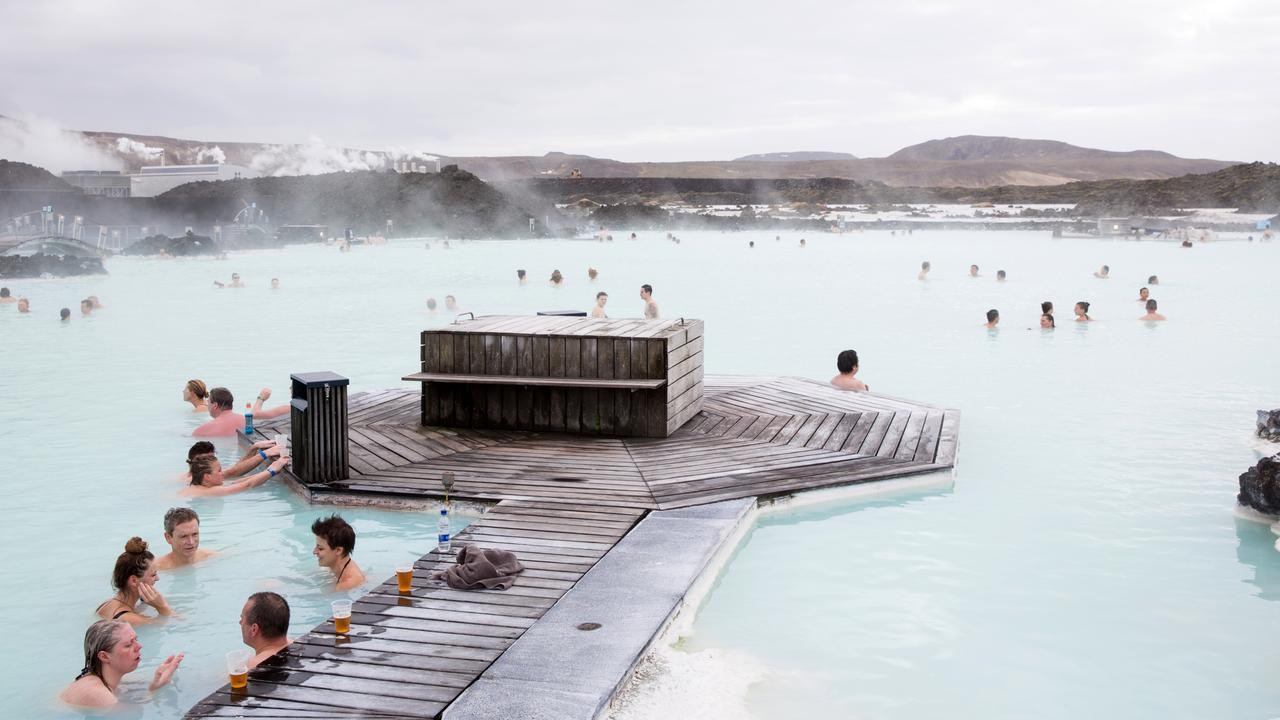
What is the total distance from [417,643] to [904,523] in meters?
3.82

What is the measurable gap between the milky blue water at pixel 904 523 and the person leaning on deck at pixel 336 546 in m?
0.31

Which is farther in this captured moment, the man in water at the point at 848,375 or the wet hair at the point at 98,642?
the man in water at the point at 848,375

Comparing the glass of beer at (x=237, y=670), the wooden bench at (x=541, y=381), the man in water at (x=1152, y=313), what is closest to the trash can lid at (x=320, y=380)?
the wooden bench at (x=541, y=381)

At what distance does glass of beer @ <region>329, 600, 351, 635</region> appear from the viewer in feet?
14.6

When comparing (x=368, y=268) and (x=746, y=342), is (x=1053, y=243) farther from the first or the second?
(x=746, y=342)

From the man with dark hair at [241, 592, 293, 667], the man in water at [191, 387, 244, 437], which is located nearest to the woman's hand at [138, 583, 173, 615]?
the man with dark hair at [241, 592, 293, 667]

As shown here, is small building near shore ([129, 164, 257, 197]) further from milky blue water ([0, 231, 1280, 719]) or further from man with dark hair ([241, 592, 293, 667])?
man with dark hair ([241, 592, 293, 667])

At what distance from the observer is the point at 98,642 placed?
4.45m

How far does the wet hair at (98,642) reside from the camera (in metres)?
4.43

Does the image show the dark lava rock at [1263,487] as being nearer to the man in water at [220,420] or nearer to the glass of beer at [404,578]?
the glass of beer at [404,578]

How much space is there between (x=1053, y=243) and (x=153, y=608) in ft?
170

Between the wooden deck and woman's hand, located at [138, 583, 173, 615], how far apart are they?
1.30m

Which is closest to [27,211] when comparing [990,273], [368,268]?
[368,268]

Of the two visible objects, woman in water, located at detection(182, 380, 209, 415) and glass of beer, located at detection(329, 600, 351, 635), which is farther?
woman in water, located at detection(182, 380, 209, 415)
